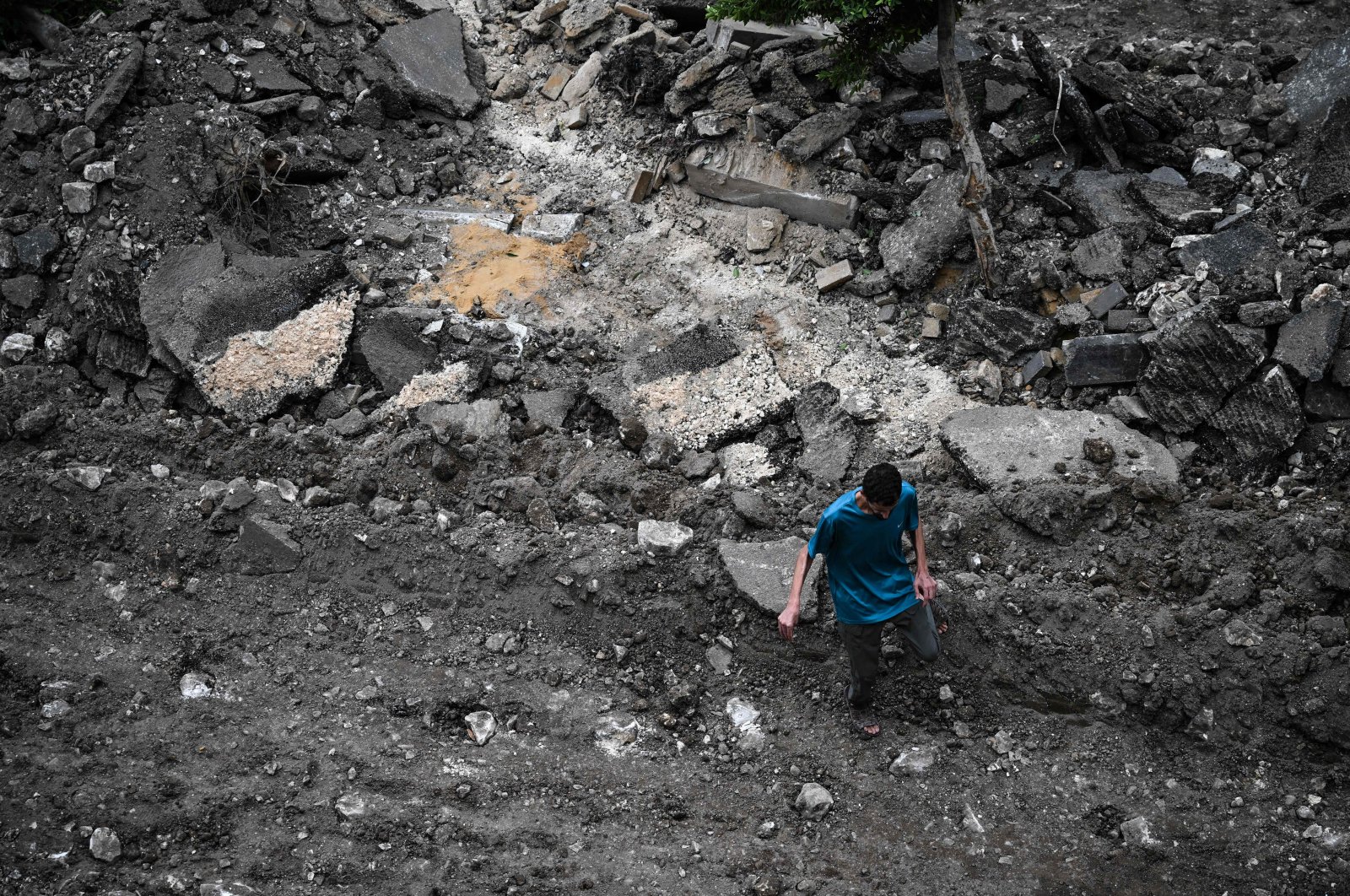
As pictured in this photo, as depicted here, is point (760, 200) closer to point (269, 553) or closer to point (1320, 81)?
point (1320, 81)

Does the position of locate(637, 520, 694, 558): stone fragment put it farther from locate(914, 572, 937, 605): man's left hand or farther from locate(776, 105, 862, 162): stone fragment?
locate(776, 105, 862, 162): stone fragment

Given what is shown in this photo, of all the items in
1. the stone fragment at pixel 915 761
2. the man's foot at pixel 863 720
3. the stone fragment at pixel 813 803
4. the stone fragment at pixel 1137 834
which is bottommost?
the stone fragment at pixel 813 803

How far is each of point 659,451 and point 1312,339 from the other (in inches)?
141

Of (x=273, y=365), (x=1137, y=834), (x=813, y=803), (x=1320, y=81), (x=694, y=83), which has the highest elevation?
(x=1320, y=81)

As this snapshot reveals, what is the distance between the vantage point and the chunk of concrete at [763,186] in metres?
6.96

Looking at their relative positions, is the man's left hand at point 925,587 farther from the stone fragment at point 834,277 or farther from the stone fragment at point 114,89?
the stone fragment at point 114,89

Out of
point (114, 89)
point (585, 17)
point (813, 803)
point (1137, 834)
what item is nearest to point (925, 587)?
point (813, 803)

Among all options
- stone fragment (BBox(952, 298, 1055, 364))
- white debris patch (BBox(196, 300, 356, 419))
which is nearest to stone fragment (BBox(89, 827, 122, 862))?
white debris patch (BBox(196, 300, 356, 419))

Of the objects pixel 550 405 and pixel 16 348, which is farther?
pixel 16 348

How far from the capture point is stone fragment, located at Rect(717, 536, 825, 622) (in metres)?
4.73

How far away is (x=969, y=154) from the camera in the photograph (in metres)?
6.10

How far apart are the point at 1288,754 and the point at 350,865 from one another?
157 inches

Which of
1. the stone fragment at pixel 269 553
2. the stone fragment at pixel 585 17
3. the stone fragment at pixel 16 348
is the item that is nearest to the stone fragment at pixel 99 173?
the stone fragment at pixel 16 348

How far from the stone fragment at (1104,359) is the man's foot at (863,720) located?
2483mm
